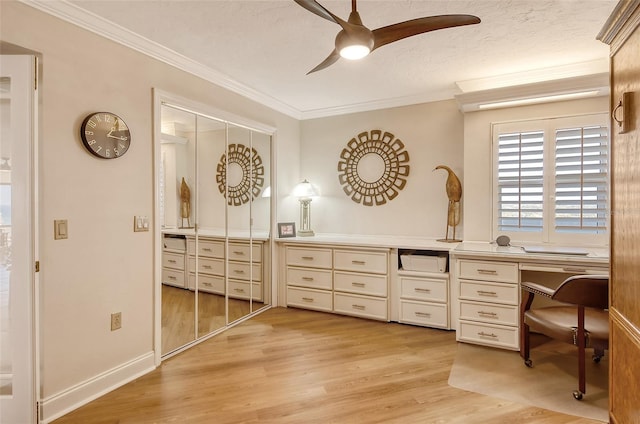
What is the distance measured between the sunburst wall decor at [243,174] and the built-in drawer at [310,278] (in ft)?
3.41

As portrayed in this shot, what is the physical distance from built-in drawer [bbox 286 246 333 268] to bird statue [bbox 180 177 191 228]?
144 cm

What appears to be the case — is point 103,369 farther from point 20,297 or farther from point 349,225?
point 349,225

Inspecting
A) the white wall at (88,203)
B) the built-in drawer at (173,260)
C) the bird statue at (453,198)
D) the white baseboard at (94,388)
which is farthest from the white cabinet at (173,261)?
the bird statue at (453,198)

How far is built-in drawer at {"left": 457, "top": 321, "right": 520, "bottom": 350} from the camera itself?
2836 millimetres

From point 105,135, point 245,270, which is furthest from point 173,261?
point 105,135

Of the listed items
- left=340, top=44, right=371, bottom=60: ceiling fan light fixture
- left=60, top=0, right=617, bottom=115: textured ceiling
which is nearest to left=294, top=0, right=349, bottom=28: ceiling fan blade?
left=340, top=44, right=371, bottom=60: ceiling fan light fixture

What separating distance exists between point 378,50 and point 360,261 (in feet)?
6.86

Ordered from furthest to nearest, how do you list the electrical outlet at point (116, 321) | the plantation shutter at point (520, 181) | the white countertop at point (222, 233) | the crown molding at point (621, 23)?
1. the plantation shutter at point (520, 181)
2. the white countertop at point (222, 233)
3. the electrical outlet at point (116, 321)
4. the crown molding at point (621, 23)

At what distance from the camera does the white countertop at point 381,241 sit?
3400 millimetres

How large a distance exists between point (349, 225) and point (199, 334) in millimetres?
2173

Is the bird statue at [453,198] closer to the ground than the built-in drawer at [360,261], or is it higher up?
higher up

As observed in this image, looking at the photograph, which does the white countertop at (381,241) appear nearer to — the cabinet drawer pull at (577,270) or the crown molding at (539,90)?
the cabinet drawer pull at (577,270)

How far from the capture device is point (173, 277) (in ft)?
9.21

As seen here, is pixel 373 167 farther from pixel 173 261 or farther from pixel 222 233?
pixel 173 261
